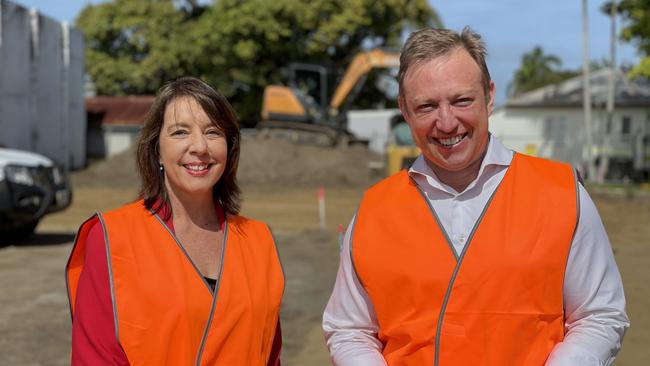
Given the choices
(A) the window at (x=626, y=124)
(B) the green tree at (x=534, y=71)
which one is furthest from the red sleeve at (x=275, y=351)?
(B) the green tree at (x=534, y=71)

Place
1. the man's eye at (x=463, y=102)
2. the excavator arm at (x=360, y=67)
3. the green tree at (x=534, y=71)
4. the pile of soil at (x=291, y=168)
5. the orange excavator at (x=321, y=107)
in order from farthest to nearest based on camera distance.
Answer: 1. the green tree at (x=534, y=71)
2. the orange excavator at (x=321, y=107)
3. the excavator arm at (x=360, y=67)
4. the pile of soil at (x=291, y=168)
5. the man's eye at (x=463, y=102)

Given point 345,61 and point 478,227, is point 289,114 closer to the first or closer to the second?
point 345,61

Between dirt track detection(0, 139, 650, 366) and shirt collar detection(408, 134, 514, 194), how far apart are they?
4.49 m

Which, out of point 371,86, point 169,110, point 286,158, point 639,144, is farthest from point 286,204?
point 371,86

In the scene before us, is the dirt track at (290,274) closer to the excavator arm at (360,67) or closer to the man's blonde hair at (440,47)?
the man's blonde hair at (440,47)

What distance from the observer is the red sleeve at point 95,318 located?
8.70ft

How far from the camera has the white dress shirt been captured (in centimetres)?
239

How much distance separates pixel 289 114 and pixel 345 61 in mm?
11694

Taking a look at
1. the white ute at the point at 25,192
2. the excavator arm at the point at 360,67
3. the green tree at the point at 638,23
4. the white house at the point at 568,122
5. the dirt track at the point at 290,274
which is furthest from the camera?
the white house at the point at 568,122

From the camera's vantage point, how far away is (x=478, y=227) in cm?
245

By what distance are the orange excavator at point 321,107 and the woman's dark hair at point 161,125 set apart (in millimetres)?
27343

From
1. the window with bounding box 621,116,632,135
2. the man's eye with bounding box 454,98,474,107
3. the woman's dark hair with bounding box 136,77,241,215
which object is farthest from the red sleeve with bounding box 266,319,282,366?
the window with bounding box 621,116,632,135

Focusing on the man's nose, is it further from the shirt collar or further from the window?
the window

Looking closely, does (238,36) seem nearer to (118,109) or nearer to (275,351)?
(118,109)
